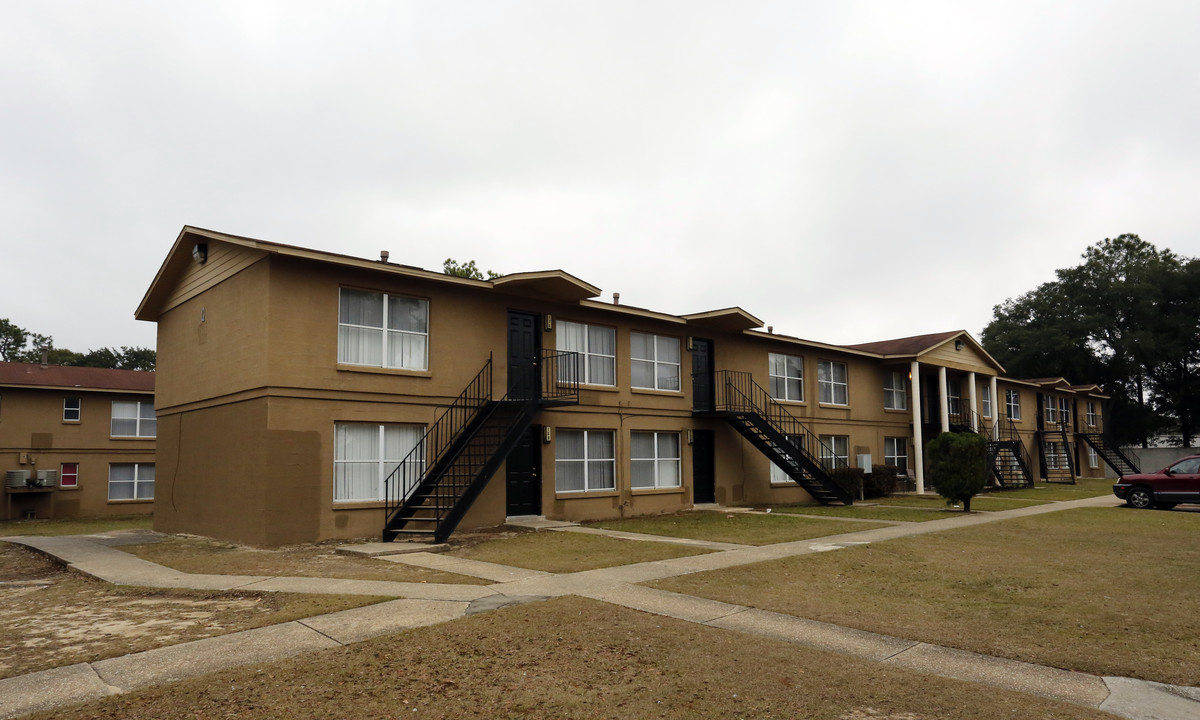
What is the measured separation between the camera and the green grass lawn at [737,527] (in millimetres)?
16062

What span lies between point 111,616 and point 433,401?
923 cm

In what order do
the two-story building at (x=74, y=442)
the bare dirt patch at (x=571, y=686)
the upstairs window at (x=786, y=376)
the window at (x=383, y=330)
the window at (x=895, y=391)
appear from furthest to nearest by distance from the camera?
the window at (x=895, y=391) < the two-story building at (x=74, y=442) < the upstairs window at (x=786, y=376) < the window at (x=383, y=330) < the bare dirt patch at (x=571, y=686)

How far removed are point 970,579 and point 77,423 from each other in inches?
1277

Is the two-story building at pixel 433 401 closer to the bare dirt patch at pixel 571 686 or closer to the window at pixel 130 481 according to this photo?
the bare dirt patch at pixel 571 686

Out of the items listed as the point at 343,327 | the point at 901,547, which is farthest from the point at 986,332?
the point at 343,327

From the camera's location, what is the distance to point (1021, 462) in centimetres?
3538

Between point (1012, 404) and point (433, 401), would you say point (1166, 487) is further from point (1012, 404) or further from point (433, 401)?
point (433, 401)

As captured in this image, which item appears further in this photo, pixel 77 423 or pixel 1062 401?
pixel 1062 401

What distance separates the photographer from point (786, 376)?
27609 mm

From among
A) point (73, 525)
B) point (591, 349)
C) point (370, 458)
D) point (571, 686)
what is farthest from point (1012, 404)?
point (73, 525)

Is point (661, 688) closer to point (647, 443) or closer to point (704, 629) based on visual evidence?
point (704, 629)

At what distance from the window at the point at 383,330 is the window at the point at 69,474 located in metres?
21.0

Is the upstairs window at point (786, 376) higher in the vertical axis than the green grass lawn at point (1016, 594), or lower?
higher

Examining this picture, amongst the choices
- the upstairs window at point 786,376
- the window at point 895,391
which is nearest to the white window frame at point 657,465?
the upstairs window at point 786,376
